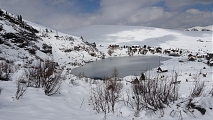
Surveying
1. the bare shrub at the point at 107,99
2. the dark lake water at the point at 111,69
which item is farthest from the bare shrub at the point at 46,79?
the dark lake water at the point at 111,69

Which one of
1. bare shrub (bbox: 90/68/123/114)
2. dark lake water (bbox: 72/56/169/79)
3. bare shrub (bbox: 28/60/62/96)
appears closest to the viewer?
bare shrub (bbox: 90/68/123/114)

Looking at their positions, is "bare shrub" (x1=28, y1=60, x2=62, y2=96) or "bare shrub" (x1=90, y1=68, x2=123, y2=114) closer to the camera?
"bare shrub" (x1=90, y1=68, x2=123, y2=114)

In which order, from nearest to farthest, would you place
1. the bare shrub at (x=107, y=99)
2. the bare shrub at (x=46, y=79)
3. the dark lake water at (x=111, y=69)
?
the bare shrub at (x=107, y=99), the bare shrub at (x=46, y=79), the dark lake water at (x=111, y=69)

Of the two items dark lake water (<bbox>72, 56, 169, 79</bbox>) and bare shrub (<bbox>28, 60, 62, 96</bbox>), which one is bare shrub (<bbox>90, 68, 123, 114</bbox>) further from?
dark lake water (<bbox>72, 56, 169, 79</bbox>)

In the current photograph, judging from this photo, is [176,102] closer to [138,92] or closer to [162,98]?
[162,98]

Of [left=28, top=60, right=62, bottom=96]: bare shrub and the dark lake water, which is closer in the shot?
[left=28, top=60, right=62, bottom=96]: bare shrub

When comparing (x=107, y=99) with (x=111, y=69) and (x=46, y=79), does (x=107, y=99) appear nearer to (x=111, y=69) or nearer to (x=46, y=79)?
(x=46, y=79)

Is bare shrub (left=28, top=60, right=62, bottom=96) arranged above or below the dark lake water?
above

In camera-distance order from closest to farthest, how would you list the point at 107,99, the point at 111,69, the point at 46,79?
the point at 107,99 < the point at 46,79 < the point at 111,69

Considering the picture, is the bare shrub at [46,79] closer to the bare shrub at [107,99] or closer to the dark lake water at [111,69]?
the bare shrub at [107,99]

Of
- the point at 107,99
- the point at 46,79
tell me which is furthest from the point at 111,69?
the point at 107,99

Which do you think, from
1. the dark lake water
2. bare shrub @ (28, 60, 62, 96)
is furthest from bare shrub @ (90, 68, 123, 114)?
the dark lake water

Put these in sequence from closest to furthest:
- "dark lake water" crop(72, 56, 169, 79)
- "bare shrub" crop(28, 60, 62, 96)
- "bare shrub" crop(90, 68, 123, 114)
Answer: "bare shrub" crop(90, 68, 123, 114), "bare shrub" crop(28, 60, 62, 96), "dark lake water" crop(72, 56, 169, 79)

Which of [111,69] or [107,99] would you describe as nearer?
[107,99]
